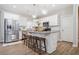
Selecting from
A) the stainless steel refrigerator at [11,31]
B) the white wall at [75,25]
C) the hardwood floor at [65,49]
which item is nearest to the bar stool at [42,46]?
the hardwood floor at [65,49]

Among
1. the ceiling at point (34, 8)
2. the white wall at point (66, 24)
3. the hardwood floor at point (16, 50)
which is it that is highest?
the ceiling at point (34, 8)

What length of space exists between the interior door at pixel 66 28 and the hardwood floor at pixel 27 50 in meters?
0.11

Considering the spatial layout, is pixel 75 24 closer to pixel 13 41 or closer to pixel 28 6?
pixel 28 6

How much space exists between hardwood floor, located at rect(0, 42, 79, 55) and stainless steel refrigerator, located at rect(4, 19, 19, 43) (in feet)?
0.47

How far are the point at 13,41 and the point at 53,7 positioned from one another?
3.15 feet

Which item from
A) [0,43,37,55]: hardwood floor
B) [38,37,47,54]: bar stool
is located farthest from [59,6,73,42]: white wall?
[0,43,37,55]: hardwood floor

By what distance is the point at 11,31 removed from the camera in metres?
1.93

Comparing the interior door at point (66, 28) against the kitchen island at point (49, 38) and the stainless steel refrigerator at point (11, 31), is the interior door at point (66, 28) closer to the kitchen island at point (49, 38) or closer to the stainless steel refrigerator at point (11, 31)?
the kitchen island at point (49, 38)

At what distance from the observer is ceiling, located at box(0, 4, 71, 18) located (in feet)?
6.20

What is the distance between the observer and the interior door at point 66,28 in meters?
1.90

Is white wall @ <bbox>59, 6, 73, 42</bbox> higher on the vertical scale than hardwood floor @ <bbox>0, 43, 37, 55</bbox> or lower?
higher

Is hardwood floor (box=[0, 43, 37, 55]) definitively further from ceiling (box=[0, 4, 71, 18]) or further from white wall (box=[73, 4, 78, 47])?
white wall (box=[73, 4, 78, 47])

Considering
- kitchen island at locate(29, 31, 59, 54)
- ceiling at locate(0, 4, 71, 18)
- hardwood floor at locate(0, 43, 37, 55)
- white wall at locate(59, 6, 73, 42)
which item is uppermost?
ceiling at locate(0, 4, 71, 18)

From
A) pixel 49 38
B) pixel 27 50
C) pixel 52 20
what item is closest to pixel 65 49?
pixel 49 38
